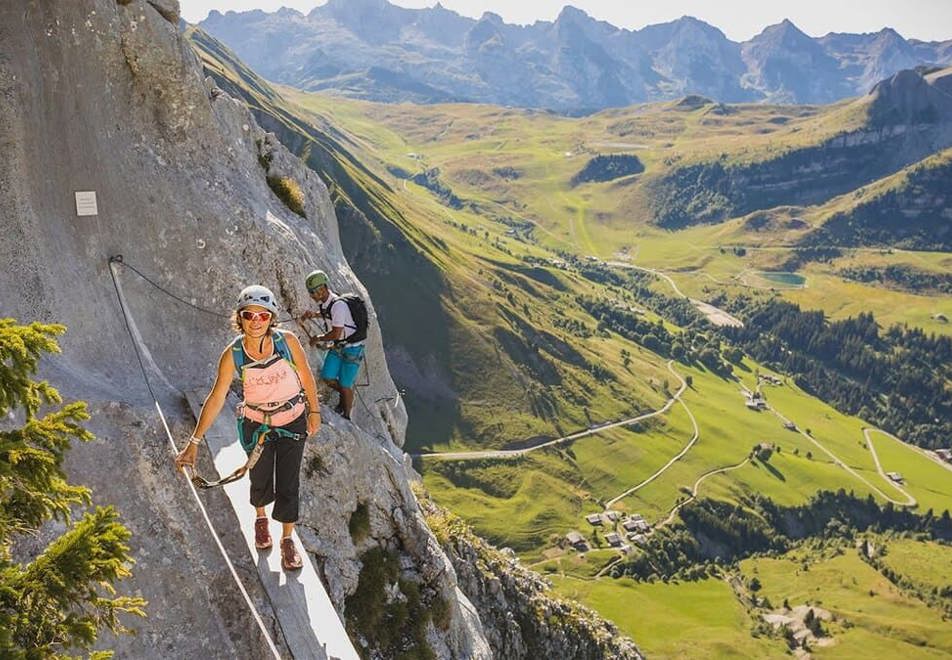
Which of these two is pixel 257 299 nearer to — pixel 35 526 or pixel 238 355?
pixel 238 355

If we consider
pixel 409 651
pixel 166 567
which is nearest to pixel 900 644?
pixel 409 651

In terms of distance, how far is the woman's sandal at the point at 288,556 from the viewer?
16219 mm

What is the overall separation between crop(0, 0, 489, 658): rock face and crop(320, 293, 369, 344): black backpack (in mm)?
4683

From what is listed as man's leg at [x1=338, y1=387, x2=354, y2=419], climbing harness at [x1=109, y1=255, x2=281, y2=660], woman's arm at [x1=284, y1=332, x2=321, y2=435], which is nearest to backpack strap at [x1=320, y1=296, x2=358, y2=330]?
man's leg at [x1=338, y1=387, x2=354, y2=419]

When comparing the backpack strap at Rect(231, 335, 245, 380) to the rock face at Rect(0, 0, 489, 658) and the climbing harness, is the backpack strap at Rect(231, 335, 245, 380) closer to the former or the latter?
the climbing harness

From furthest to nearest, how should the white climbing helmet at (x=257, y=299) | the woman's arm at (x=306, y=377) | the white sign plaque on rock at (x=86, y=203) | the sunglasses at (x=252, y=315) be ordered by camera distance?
the white sign plaque on rock at (x=86, y=203)
the woman's arm at (x=306, y=377)
the sunglasses at (x=252, y=315)
the white climbing helmet at (x=257, y=299)

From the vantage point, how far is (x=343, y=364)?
23.7 m

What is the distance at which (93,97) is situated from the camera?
938 inches

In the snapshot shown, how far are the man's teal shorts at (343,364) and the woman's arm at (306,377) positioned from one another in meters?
8.14

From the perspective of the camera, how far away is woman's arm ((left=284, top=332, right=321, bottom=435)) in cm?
1401

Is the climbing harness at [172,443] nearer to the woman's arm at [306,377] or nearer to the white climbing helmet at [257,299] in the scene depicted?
the woman's arm at [306,377]

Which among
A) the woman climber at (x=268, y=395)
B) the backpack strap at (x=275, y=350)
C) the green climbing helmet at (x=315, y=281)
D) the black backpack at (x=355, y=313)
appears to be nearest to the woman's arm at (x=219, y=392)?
the woman climber at (x=268, y=395)

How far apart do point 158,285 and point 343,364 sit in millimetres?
6840

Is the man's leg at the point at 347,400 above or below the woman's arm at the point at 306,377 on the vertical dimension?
below
